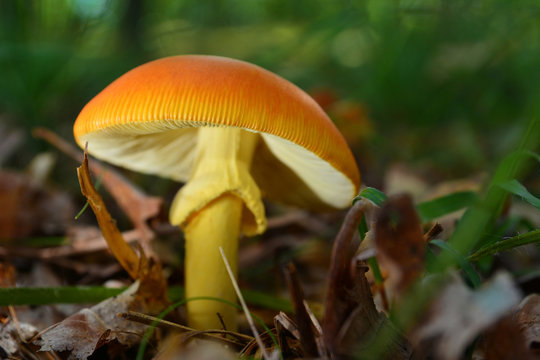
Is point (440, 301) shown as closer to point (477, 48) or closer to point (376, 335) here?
point (376, 335)

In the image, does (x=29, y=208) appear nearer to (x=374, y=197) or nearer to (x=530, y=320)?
(x=374, y=197)

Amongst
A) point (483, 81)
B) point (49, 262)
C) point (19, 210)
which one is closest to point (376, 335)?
point (49, 262)

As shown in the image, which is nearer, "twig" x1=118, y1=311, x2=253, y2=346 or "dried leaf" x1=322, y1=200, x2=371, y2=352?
"dried leaf" x1=322, y1=200, x2=371, y2=352

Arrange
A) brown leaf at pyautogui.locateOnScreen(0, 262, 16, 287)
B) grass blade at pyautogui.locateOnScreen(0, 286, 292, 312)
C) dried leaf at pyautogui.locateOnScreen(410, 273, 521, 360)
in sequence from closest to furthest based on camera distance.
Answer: dried leaf at pyautogui.locateOnScreen(410, 273, 521, 360) < grass blade at pyautogui.locateOnScreen(0, 286, 292, 312) < brown leaf at pyautogui.locateOnScreen(0, 262, 16, 287)

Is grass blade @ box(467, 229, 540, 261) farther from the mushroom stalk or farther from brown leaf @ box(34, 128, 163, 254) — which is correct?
brown leaf @ box(34, 128, 163, 254)

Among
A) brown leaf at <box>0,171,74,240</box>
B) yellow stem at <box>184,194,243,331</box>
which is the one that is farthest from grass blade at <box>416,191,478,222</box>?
brown leaf at <box>0,171,74,240</box>

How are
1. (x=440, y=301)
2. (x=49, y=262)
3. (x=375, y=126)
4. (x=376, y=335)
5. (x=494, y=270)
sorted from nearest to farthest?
(x=440, y=301), (x=376, y=335), (x=494, y=270), (x=49, y=262), (x=375, y=126)
